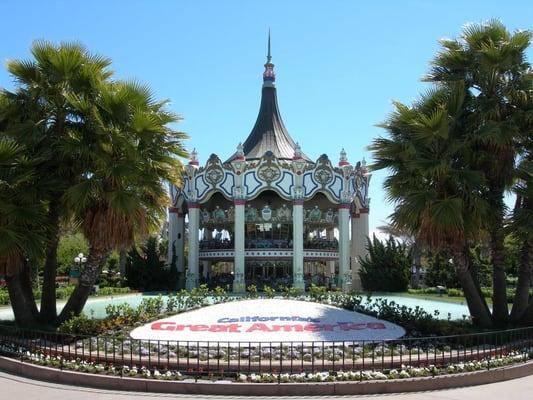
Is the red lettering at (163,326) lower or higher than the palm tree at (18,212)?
lower

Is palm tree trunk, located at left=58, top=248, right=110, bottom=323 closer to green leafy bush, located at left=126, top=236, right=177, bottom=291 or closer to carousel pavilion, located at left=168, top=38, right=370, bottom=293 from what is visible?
carousel pavilion, located at left=168, top=38, right=370, bottom=293

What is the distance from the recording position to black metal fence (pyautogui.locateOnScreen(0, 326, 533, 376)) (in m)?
11.3

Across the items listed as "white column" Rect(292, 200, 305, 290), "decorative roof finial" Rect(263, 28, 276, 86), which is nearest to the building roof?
"decorative roof finial" Rect(263, 28, 276, 86)

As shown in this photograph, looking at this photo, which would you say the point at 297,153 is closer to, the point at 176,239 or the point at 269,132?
the point at 269,132

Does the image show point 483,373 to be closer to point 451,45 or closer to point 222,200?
point 451,45

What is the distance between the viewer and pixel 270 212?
42.9 m

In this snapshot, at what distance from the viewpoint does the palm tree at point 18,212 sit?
1477 centimetres

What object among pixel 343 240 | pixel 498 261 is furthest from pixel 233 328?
pixel 343 240

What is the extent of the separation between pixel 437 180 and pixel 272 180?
25.3 m

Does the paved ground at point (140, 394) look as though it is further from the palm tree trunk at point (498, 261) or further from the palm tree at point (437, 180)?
the palm tree trunk at point (498, 261)

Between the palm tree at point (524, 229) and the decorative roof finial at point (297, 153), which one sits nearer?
the palm tree at point (524, 229)

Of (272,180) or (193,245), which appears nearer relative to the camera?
(272,180)

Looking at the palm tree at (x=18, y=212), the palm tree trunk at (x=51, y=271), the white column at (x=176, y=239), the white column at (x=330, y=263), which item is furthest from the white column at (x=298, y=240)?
the palm tree at (x=18, y=212)

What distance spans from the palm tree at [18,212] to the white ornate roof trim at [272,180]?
2598cm
